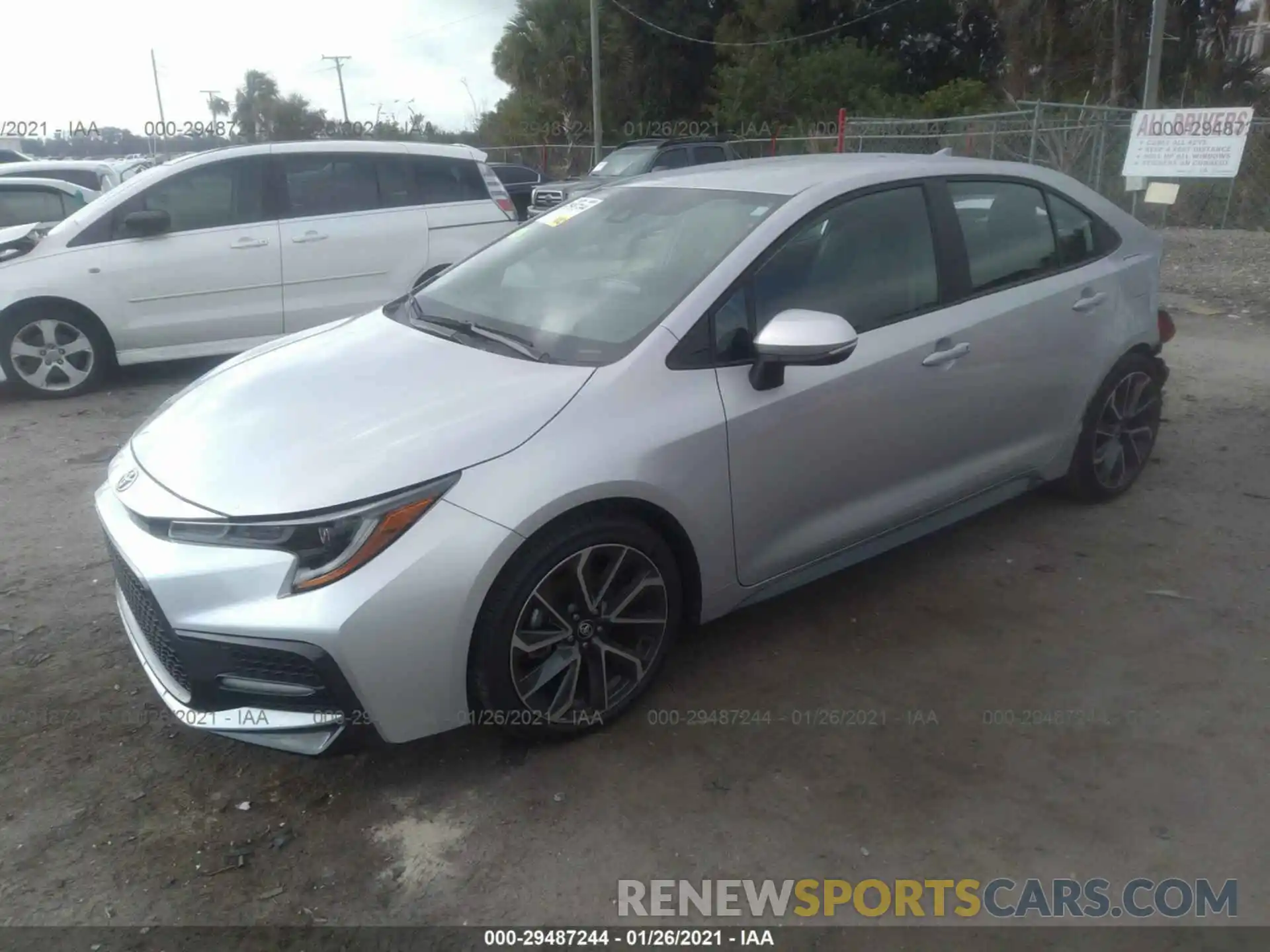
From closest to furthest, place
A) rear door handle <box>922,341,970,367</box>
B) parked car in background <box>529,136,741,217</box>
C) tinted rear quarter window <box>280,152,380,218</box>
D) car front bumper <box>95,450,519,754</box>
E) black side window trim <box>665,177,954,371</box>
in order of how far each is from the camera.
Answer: car front bumper <box>95,450,519,754</box> < black side window trim <box>665,177,954,371</box> < rear door handle <box>922,341,970,367</box> < tinted rear quarter window <box>280,152,380,218</box> < parked car in background <box>529,136,741,217</box>

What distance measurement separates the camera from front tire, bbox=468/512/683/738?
2809 millimetres

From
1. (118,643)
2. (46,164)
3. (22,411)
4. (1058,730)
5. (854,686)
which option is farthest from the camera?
(46,164)

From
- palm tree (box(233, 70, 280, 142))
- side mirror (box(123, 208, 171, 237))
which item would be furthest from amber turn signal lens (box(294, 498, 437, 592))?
palm tree (box(233, 70, 280, 142))

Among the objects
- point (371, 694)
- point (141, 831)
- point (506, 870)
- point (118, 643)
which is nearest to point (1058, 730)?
point (506, 870)

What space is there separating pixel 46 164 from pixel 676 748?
37.6 feet

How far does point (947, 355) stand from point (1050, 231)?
106 centimetres

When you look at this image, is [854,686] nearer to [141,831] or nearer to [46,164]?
[141,831]

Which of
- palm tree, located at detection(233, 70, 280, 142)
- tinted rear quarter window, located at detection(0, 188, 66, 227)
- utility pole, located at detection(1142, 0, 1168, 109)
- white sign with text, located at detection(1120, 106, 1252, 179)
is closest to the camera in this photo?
tinted rear quarter window, located at detection(0, 188, 66, 227)

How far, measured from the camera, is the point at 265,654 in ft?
8.57

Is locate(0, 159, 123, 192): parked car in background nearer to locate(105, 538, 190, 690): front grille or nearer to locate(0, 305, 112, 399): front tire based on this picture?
locate(0, 305, 112, 399): front tire

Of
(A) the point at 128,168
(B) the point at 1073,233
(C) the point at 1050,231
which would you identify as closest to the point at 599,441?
(C) the point at 1050,231

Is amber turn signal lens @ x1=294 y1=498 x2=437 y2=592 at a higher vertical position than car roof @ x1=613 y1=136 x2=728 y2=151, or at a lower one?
lower

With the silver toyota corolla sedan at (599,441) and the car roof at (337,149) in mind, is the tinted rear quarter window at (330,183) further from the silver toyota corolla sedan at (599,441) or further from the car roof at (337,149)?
the silver toyota corolla sedan at (599,441)

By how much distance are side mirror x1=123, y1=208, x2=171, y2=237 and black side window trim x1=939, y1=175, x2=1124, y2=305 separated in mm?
5427
